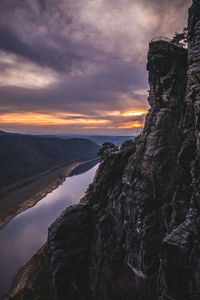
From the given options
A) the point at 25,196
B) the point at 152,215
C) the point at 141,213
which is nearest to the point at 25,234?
the point at 25,196

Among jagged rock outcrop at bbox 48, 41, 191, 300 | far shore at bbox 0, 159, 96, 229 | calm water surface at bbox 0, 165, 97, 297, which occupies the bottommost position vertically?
calm water surface at bbox 0, 165, 97, 297

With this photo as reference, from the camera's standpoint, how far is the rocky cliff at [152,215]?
46.0ft

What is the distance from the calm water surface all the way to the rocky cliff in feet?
67.3

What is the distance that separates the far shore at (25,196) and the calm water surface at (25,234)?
3184mm

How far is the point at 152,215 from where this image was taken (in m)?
21.4

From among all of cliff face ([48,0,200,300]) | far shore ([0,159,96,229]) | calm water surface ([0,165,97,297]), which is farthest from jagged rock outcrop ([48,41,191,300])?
far shore ([0,159,96,229])

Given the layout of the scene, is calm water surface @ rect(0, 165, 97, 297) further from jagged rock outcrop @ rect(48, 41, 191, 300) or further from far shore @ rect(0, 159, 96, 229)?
jagged rock outcrop @ rect(48, 41, 191, 300)

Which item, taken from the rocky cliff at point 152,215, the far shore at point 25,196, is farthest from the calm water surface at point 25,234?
the rocky cliff at point 152,215

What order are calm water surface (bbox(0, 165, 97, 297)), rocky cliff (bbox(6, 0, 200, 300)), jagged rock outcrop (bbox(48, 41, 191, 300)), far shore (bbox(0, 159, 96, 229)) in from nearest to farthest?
1. rocky cliff (bbox(6, 0, 200, 300))
2. jagged rock outcrop (bbox(48, 41, 191, 300))
3. calm water surface (bbox(0, 165, 97, 297))
4. far shore (bbox(0, 159, 96, 229))

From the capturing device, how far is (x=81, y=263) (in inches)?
1134

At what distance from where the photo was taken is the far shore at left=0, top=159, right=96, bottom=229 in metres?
69.2

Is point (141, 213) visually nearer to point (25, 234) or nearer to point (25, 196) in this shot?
point (25, 234)

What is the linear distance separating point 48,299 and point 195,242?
95.5 feet

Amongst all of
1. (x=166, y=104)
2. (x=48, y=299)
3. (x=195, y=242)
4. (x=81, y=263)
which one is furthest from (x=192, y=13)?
(x=48, y=299)
